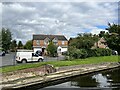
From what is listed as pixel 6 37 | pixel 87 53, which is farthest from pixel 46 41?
pixel 87 53

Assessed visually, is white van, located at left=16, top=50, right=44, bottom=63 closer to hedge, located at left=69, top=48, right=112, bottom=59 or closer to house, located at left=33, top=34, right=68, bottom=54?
hedge, located at left=69, top=48, right=112, bottom=59

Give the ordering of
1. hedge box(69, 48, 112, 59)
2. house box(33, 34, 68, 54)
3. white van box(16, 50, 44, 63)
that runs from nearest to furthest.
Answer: white van box(16, 50, 44, 63)
hedge box(69, 48, 112, 59)
house box(33, 34, 68, 54)

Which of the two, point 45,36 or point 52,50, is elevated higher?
point 45,36

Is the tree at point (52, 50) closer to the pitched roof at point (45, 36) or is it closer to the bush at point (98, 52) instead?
the bush at point (98, 52)

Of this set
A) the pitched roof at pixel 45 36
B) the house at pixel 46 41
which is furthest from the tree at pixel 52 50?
the pitched roof at pixel 45 36

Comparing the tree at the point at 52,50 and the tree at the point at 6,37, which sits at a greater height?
the tree at the point at 6,37

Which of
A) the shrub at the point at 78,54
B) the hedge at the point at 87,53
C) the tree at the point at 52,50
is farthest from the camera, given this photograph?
the tree at the point at 52,50

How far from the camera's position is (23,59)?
112 ft

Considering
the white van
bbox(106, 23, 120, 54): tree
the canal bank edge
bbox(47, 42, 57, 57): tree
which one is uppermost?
bbox(106, 23, 120, 54): tree

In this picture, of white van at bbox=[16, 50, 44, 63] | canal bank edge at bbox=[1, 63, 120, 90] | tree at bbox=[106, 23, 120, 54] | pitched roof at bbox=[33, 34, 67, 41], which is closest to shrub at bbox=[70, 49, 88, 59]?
canal bank edge at bbox=[1, 63, 120, 90]

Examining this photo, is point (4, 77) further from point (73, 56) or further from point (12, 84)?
point (73, 56)

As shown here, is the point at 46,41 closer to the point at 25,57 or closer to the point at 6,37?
the point at 6,37

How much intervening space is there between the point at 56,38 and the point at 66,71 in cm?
A: 4953

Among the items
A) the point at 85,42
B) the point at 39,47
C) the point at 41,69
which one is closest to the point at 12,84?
the point at 41,69
